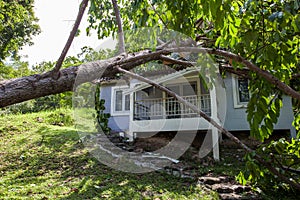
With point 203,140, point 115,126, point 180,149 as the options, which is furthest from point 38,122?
point 203,140

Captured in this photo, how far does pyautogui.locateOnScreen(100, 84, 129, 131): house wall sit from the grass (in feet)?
10.1

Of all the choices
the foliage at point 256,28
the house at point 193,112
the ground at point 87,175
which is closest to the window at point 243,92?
the house at point 193,112

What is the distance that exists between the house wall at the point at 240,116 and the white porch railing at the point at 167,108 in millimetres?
705

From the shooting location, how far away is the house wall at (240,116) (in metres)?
7.98

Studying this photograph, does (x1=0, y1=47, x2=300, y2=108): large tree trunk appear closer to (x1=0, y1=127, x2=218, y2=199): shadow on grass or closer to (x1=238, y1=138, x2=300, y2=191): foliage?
(x1=238, y1=138, x2=300, y2=191): foliage

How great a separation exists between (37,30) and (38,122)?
9177 mm

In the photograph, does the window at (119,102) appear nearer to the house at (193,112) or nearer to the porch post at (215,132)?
the house at (193,112)

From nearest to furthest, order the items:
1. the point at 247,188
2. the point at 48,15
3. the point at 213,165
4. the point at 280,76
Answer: the point at 280,76 < the point at 247,188 < the point at 48,15 < the point at 213,165

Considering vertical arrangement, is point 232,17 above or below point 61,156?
above

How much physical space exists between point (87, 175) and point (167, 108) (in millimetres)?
4807

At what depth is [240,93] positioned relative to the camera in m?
8.82

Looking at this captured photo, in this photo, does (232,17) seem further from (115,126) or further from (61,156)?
(115,126)

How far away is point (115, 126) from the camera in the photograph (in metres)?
11.3

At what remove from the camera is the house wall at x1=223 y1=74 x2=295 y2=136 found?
314 inches
